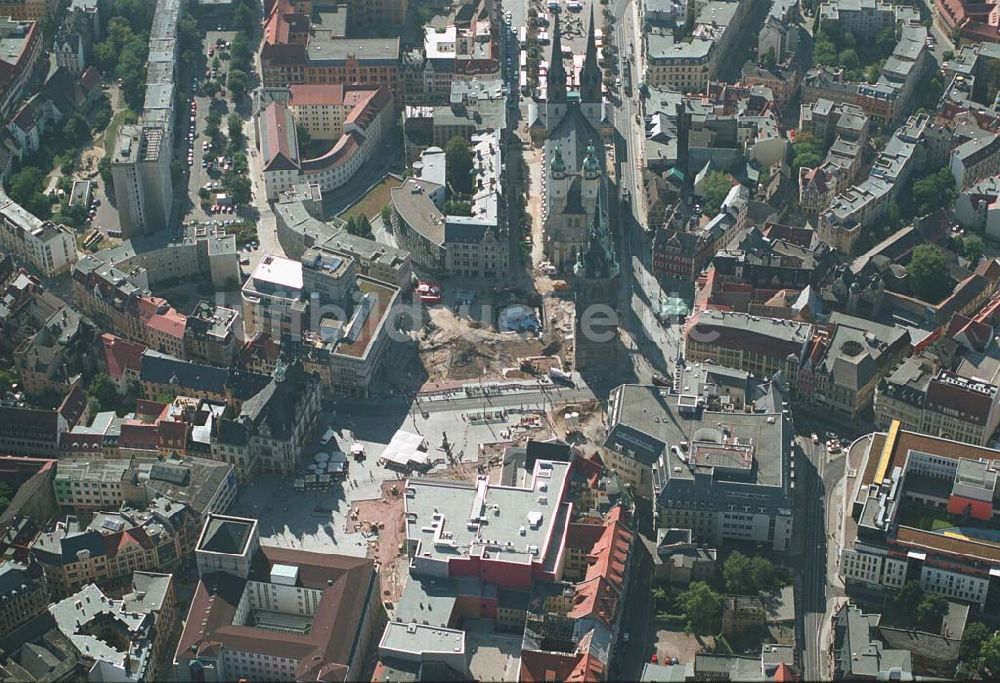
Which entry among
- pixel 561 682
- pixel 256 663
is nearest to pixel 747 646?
pixel 561 682

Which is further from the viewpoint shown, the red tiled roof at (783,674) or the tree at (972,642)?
the tree at (972,642)

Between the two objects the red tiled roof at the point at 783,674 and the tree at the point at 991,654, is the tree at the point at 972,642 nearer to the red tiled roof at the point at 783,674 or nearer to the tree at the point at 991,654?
the tree at the point at 991,654

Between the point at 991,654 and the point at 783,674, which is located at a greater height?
the point at 783,674

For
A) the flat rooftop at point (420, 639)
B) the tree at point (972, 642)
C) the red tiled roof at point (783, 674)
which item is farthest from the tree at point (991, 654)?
the flat rooftop at point (420, 639)

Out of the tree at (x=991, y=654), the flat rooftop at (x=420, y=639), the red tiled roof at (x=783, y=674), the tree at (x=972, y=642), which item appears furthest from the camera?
the tree at (x=972, y=642)

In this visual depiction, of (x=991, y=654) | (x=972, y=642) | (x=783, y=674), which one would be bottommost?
(x=972, y=642)

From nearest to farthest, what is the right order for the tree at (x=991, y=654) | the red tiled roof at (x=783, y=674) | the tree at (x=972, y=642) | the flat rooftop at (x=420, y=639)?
the red tiled roof at (x=783, y=674) → the tree at (x=991, y=654) → the flat rooftop at (x=420, y=639) → the tree at (x=972, y=642)

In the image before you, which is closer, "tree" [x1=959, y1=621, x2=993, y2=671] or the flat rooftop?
the flat rooftop

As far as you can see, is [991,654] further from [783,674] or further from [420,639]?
[420,639]

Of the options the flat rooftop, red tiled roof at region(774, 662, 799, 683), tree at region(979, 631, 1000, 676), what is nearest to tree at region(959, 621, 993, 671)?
tree at region(979, 631, 1000, 676)

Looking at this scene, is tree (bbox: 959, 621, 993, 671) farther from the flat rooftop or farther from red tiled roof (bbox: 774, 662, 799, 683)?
the flat rooftop

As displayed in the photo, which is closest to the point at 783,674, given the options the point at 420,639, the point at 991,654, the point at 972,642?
the point at 972,642
